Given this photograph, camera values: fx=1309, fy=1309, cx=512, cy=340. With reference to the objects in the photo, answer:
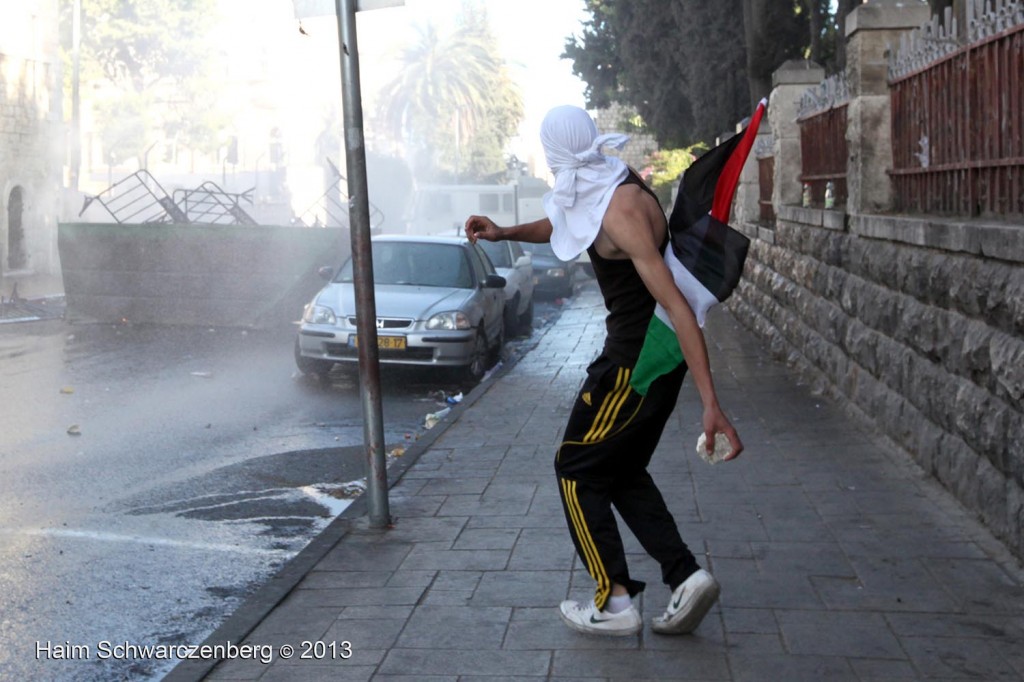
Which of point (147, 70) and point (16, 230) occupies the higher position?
point (147, 70)

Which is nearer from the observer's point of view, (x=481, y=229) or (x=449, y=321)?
(x=481, y=229)

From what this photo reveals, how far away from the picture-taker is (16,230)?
33656mm

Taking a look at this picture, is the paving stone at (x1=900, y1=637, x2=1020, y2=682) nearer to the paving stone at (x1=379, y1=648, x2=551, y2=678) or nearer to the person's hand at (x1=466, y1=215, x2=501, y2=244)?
the paving stone at (x1=379, y1=648, x2=551, y2=678)

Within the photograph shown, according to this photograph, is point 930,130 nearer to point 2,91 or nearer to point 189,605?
point 189,605

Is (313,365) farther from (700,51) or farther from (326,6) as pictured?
(700,51)

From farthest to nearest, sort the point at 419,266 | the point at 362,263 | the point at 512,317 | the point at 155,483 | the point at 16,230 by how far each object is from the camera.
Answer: the point at 16,230 < the point at 512,317 < the point at 419,266 < the point at 155,483 < the point at 362,263

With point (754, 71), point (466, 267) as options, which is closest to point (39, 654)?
point (466, 267)

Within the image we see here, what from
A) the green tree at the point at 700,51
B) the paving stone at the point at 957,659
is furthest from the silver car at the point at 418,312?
the paving stone at the point at 957,659

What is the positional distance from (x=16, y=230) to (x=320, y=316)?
77.8 feet

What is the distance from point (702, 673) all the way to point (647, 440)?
2.64ft

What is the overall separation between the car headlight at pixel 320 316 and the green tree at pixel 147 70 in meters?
39.1

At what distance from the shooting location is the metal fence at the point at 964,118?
20.3 ft

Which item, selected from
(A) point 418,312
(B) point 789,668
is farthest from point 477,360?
(B) point 789,668

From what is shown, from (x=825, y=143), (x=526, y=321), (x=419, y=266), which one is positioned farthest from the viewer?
(x=526, y=321)
